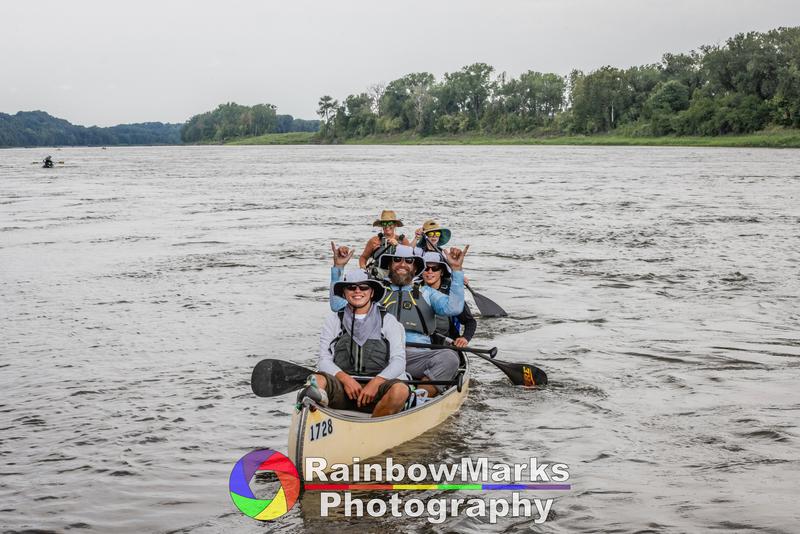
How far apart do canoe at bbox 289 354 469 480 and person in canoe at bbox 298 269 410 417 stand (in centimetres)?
18

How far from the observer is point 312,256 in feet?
74.0

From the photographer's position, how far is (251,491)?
767 cm

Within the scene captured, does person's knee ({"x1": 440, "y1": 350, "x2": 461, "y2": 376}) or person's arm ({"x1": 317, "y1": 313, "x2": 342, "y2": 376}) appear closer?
person's arm ({"x1": 317, "y1": 313, "x2": 342, "y2": 376})

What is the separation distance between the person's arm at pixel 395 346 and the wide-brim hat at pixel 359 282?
27 centimetres

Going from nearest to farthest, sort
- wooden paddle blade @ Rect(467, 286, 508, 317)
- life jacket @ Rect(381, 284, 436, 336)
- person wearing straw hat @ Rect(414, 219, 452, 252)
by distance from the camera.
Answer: life jacket @ Rect(381, 284, 436, 336) < person wearing straw hat @ Rect(414, 219, 452, 252) < wooden paddle blade @ Rect(467, 286, 508, 317)

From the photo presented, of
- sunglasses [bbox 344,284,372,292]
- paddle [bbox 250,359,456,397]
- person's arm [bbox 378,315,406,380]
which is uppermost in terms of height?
sunglasses [bbox 344,284,372,292]

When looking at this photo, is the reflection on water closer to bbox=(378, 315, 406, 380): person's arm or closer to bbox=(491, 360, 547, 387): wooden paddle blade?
bbox=(491, 360, 547, 387): wooden paddle blade

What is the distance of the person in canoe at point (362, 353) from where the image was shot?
8.06 metres

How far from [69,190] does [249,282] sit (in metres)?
33.4

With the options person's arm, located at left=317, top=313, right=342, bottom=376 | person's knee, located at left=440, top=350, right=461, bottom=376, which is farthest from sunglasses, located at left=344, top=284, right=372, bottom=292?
person's knee, located at left=440, top=350, right=461, bottom=376

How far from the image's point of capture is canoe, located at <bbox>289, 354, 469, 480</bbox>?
23.8 feet

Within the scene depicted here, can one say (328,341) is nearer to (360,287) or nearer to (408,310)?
(360,287)

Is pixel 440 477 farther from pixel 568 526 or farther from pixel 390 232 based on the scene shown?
pixel 390 232

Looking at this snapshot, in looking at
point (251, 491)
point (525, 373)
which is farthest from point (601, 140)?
point (251, 491)
